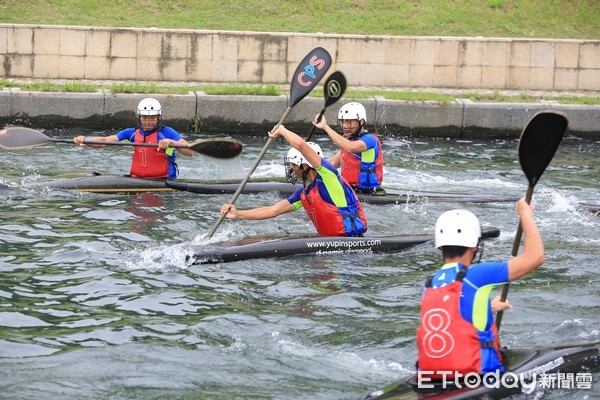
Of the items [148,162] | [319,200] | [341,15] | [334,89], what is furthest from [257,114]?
[319,200]

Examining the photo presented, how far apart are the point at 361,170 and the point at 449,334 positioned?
23.2 feet

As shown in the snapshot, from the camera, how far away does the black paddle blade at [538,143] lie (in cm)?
685

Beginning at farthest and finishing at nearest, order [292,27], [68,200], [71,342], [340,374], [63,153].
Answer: [292,27], [63,153], [68,200], [71,342], [340,374]

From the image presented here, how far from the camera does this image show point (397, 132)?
18656mm

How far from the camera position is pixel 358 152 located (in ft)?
42.1

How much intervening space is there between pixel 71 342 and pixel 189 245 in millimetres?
2714

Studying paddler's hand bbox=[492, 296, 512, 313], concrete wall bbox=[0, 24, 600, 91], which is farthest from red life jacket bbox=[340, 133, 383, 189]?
concrete wall bbox=[0, 24, 600, 91]

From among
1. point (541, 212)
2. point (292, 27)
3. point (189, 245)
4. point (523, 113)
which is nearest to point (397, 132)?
point (523, 113)

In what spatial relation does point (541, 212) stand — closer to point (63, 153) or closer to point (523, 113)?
point (523, 113)

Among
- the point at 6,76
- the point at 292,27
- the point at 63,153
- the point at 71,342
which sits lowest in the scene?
the point at 71,342

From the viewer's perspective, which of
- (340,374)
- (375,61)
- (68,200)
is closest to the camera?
(340,374)

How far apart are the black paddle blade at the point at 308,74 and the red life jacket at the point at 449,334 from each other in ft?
20.6

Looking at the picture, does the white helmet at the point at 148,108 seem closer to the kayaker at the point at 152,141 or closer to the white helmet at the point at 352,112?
the kayaker at the point at 152,141

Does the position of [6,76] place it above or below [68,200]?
above
